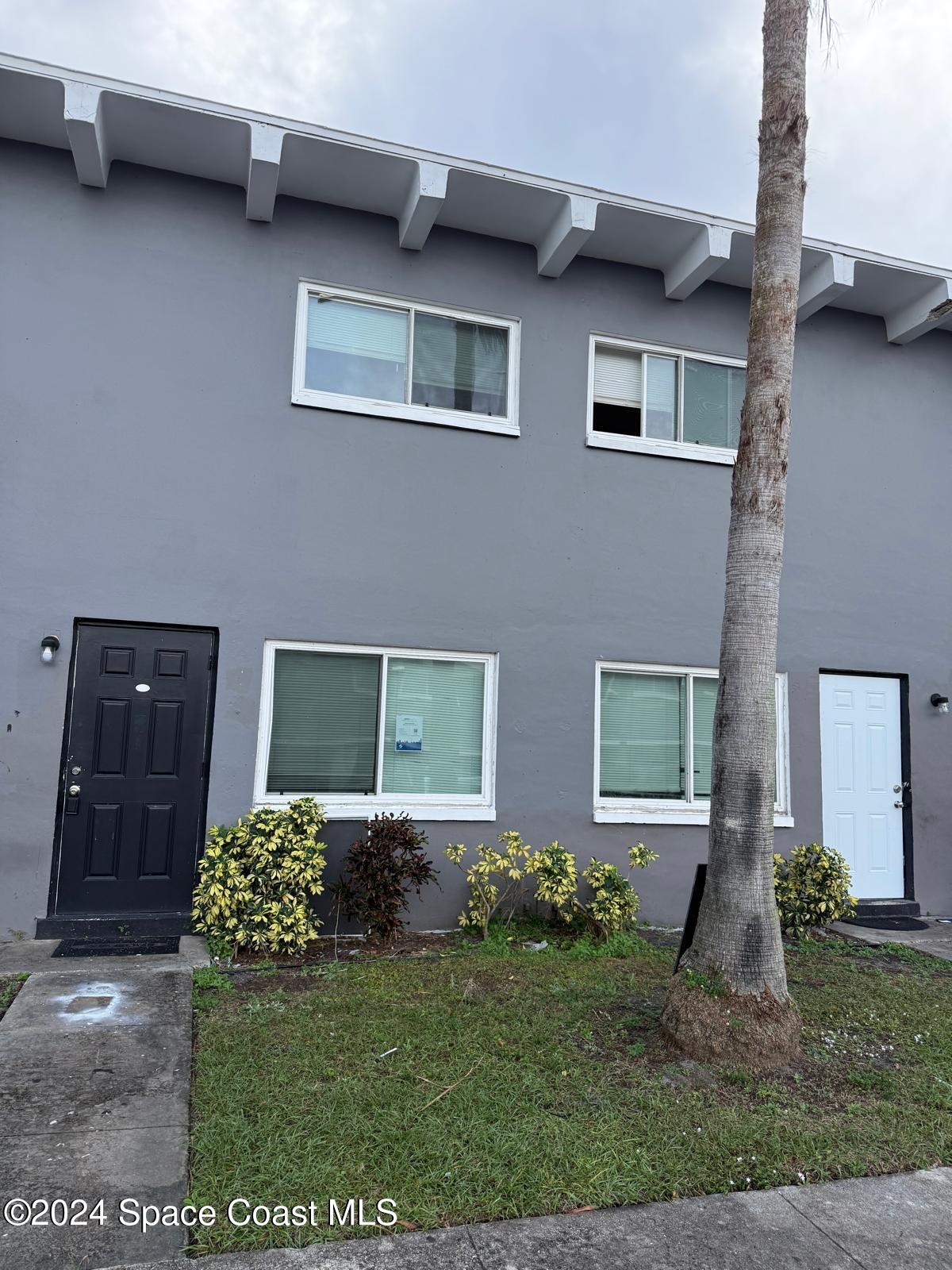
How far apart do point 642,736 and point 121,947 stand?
4495 millimetres

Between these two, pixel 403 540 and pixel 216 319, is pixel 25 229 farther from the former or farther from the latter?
pixel 403 540

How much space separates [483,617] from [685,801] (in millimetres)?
2454

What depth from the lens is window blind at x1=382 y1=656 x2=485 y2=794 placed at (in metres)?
7.37

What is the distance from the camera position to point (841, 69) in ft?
19.0

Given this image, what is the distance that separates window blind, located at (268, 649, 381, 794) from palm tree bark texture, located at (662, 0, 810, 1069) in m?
3.29

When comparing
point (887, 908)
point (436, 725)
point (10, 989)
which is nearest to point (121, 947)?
point (10, 989)

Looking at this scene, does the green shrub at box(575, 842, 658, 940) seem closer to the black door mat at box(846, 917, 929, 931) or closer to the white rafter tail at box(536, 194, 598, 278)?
the black door mat at box(846, 917, 929, 931)

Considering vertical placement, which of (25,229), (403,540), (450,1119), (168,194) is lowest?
(450,1119)

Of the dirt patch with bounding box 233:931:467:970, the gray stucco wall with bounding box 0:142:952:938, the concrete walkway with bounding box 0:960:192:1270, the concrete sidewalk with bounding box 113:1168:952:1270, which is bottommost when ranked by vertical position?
the concrete sidewalk with bounding box 113:1168:952:1270

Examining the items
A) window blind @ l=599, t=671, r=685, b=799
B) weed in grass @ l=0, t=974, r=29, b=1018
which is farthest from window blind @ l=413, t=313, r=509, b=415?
weed in grass @ l=0, t=974, r=29, b=1018

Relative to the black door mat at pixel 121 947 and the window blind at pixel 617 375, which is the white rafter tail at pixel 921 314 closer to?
the window blind at pixel 617 375

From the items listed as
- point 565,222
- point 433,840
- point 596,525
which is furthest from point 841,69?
point 433,840

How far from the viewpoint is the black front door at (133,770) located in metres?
6.57

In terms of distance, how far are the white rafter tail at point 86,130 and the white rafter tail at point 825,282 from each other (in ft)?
19.6
